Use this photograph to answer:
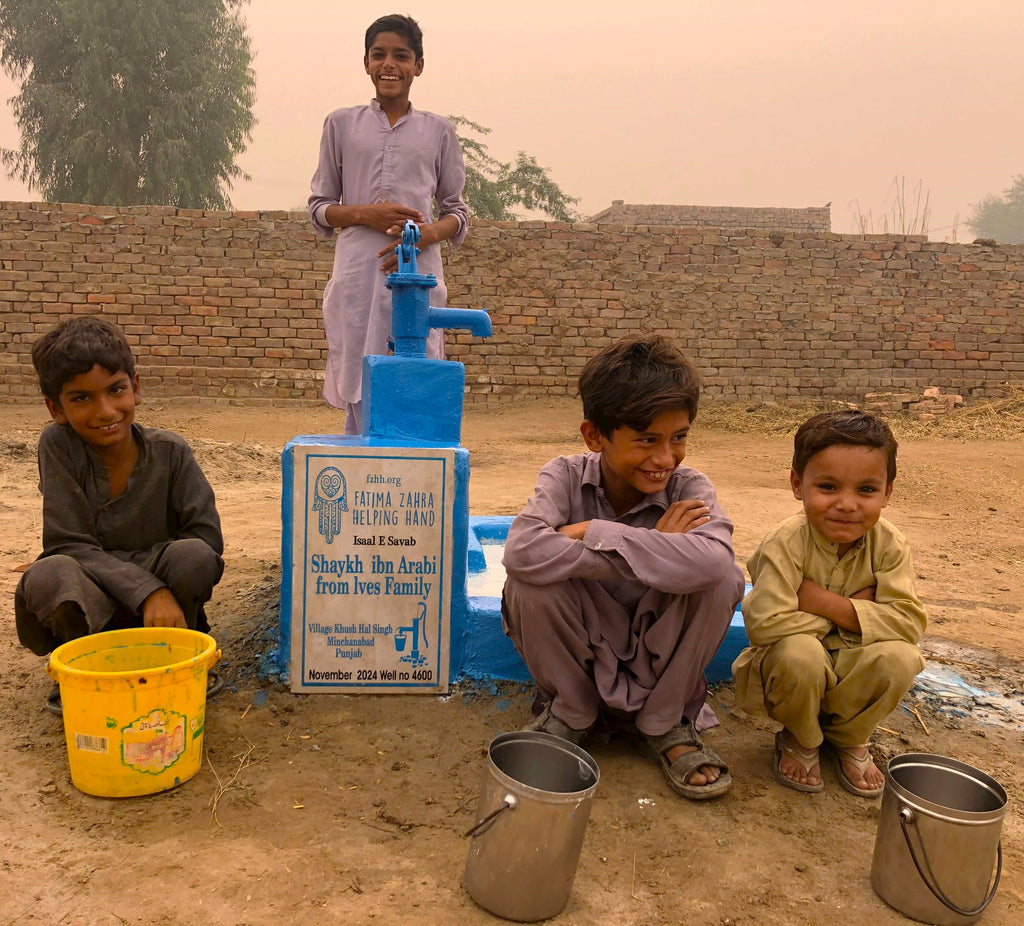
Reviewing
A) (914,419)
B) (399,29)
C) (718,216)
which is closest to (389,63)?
(399,29)

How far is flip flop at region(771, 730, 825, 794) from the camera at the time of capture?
72.9 inches

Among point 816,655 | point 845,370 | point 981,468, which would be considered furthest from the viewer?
point 845,370

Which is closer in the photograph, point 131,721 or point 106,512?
point 131,721

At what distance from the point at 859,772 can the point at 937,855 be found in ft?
1.61

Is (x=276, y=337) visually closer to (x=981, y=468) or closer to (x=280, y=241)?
(x=280, y=241)

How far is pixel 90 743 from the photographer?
66.1 inches

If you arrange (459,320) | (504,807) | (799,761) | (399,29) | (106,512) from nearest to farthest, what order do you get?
(504,807), (799,761), (106,512), (459,320), (399,29)

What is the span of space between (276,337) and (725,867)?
867 centimetres

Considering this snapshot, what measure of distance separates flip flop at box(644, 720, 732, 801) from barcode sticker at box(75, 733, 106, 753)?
113cm

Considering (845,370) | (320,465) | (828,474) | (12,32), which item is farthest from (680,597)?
(12,32)

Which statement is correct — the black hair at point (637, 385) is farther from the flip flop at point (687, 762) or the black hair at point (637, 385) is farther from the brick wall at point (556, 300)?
the brick wall at point (556, 300)

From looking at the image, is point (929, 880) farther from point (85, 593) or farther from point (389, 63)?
point (389, 63)

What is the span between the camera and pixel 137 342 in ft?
30.3

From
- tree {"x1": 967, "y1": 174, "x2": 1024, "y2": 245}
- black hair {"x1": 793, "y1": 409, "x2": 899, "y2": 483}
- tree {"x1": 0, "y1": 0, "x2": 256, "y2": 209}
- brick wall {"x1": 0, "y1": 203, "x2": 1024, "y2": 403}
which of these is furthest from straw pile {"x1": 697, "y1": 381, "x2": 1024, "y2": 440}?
tree {"x1": 967, "y1": 174, "x2": 1024, "y2": 245}
